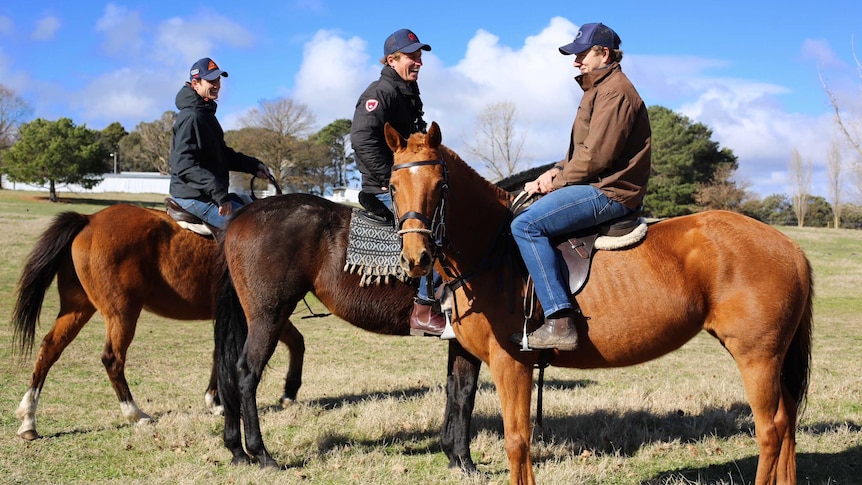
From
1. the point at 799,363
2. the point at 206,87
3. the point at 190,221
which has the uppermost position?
the point at 206,87

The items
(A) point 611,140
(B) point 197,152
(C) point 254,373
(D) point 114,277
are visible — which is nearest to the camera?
(A) point 611,140

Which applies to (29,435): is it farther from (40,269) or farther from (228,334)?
(228,334)

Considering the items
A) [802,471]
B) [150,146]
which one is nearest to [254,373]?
[802,471]

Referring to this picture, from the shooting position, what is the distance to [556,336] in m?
4.10

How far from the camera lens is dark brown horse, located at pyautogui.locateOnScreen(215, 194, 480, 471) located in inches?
222

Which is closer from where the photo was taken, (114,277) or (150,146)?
(114,277)

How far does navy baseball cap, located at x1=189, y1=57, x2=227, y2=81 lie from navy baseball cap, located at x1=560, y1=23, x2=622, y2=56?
3991 mm

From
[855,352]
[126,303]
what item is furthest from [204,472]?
[855,352]

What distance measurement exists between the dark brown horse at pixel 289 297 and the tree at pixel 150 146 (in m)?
76.5

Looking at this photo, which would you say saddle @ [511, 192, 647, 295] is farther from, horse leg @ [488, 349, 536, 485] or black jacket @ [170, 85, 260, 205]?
black jacket @ [170, 85, 260, 205]

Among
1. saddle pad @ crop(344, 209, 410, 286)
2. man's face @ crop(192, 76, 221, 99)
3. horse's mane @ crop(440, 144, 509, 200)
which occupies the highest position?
man's face @ crop(192, 76, 221, 99)

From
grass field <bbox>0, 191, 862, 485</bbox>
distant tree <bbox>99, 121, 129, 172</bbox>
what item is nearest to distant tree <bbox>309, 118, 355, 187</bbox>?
distant tree <bbox>99, 121, 129, 172</bbox>

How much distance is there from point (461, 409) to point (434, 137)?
2671 millimetres

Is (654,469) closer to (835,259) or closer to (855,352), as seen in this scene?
(855,352)
